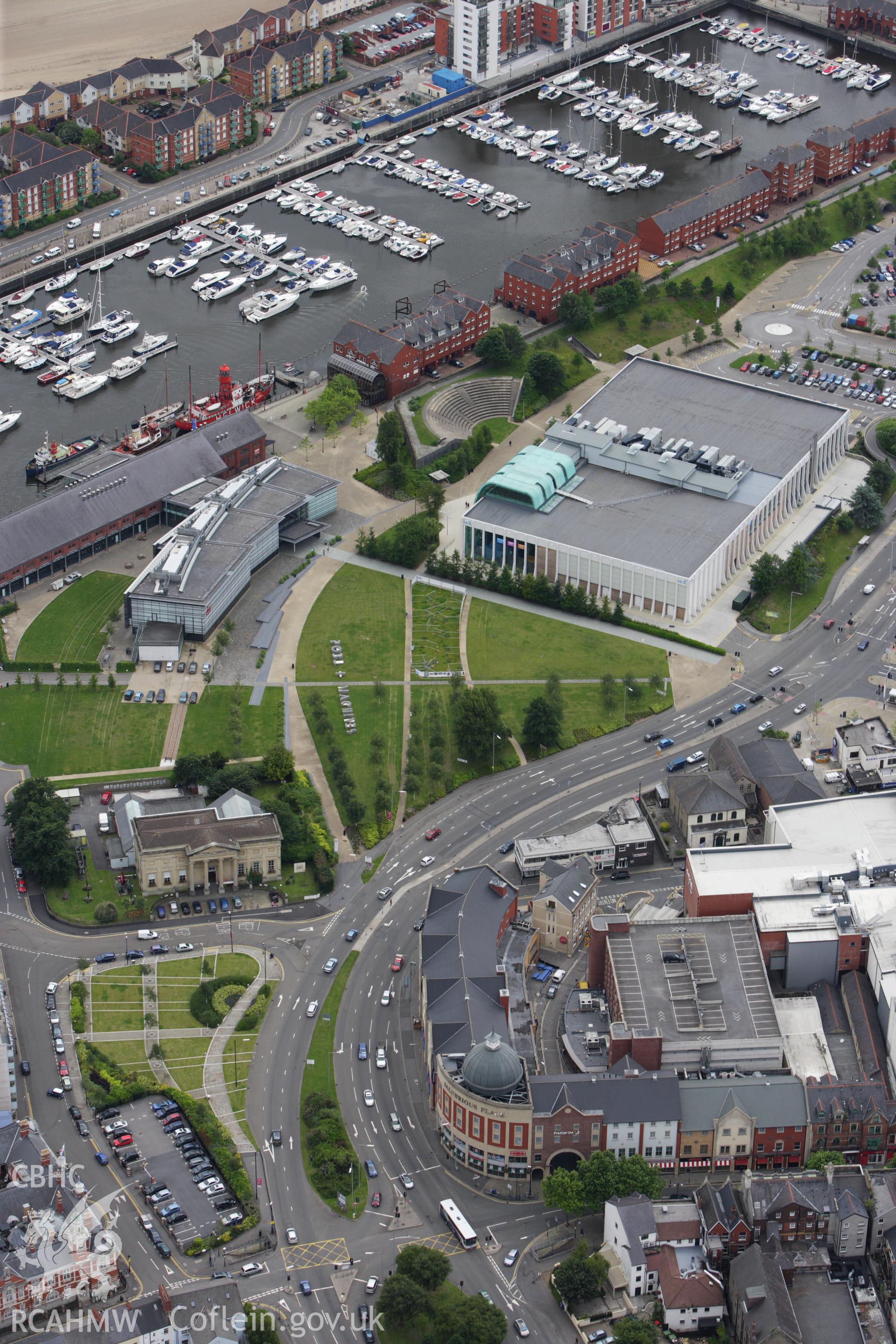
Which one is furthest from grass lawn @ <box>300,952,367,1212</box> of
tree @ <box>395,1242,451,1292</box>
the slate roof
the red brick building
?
the red brick building

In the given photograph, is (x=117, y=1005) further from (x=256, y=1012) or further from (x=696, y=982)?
(x=696, y=982)

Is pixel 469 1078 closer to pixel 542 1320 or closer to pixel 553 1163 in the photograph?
pixel 553 1163

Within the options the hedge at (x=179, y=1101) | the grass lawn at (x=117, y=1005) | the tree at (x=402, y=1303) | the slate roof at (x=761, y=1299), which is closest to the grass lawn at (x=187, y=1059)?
the hedge at (x=179, y=1101)

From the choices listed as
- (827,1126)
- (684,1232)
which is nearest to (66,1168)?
(684,1232)

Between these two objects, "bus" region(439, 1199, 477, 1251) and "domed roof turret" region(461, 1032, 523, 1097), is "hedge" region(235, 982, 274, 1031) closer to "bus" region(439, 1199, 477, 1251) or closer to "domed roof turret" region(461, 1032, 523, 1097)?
"domed roof turret" region(461, 1032, 523, 1097)

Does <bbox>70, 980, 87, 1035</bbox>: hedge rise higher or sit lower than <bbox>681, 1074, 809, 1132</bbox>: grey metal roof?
lower

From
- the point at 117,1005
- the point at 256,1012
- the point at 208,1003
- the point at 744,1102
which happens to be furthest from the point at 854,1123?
the point at 117,1005
